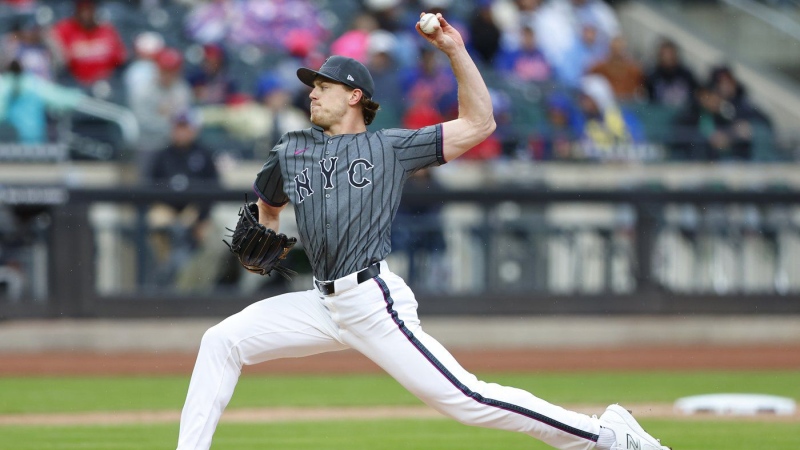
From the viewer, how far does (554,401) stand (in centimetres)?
921

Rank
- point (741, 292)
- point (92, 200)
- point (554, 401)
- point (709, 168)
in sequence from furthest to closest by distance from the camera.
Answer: point (709, 168) < point (741, 292) < point (92, 200) < point (554, 401)

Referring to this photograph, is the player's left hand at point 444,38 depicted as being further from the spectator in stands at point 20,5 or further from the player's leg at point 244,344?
the spectator in stands at point 20,5

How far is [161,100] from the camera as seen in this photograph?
1321 centimetres

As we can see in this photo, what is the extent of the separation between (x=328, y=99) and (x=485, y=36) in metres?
10.2

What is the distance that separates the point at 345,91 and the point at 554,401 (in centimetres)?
449

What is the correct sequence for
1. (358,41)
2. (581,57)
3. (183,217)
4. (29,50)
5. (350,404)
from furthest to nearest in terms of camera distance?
(581,57)
(358,41)
(29,50)
(183,217)
(350,404)

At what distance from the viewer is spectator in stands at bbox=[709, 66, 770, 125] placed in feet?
51.6

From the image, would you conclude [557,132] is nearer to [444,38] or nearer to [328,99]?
[328,99]

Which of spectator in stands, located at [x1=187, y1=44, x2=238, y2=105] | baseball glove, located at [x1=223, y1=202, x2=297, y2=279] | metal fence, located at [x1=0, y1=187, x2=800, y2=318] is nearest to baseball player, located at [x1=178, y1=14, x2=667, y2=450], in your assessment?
baseball glove, located at [x1=223, y1=202, x2=297, y2=279]

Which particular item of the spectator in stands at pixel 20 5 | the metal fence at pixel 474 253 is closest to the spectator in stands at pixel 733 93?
the metal fence at pixel 474 253

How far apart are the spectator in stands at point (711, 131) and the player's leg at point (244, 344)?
9671 mm

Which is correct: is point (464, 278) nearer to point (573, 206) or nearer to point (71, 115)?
point (573, 206)

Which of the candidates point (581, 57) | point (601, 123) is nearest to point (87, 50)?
point (601, 123)

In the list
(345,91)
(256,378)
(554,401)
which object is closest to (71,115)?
(256,378)
